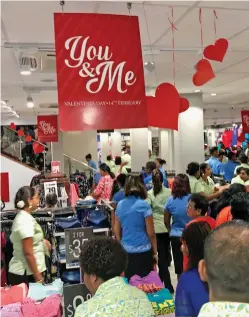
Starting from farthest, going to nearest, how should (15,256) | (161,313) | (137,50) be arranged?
(15,256), (137,50), (161,313)

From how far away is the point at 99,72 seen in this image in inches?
130

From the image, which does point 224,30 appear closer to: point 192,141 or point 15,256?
point 15,256

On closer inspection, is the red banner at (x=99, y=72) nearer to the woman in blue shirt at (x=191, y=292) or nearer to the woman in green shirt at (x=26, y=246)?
the woman in green shirt at (x=26, y=246)

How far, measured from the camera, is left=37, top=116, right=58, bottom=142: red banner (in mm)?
14805

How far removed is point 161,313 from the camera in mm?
2393

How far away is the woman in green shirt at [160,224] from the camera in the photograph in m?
5.19

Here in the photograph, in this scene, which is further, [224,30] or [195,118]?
[195,118]

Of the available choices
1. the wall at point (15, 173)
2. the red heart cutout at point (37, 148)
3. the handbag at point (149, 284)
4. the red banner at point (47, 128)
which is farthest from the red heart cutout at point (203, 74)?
the red banner at point (47, 128)

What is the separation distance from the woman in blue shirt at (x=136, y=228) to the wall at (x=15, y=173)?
203 inches

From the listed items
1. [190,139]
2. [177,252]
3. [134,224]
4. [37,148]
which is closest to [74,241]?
[134,224]

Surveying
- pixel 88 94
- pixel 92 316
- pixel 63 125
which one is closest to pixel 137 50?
pixel 88 94

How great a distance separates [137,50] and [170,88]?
2.33 feet

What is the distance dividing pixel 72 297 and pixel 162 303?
0.54 meters

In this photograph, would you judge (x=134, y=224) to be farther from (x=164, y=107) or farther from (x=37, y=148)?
(x=37, y=148)
